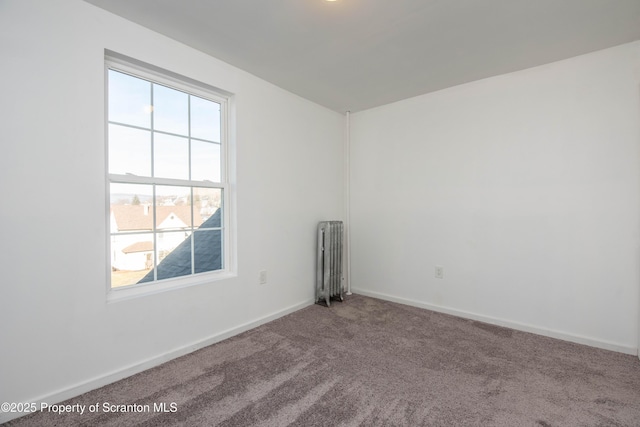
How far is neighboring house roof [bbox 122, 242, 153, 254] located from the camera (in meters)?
2.12

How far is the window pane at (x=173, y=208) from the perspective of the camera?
2291 millimetres

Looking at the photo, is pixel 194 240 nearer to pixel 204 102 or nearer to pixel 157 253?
pixel 157 253

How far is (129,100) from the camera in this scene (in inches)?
84.3

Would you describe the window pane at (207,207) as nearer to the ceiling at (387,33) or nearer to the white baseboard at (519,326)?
the ceiling at (387,33)

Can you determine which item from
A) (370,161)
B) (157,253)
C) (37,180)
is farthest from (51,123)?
(370,161)

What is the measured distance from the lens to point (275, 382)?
6.27 feet

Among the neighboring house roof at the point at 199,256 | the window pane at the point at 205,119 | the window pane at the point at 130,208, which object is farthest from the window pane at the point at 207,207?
the window pane at the point at 205,119

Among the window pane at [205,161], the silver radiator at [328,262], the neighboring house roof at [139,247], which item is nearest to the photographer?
the neighboring house roof at [139,247]

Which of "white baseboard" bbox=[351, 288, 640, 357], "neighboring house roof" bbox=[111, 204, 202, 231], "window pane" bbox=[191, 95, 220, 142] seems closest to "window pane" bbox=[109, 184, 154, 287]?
"neighboring house roof" bbox=[111, 204, 202, 231]

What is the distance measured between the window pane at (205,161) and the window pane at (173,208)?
0.17 metres

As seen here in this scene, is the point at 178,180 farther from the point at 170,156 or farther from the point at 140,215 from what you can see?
the point at 140,215

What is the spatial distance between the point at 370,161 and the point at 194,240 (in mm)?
2364

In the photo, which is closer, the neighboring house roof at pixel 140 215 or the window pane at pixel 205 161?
the neighboring house roof at pixel 140 215

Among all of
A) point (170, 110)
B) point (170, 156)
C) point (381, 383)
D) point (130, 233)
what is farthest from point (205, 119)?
point (381, 383)
